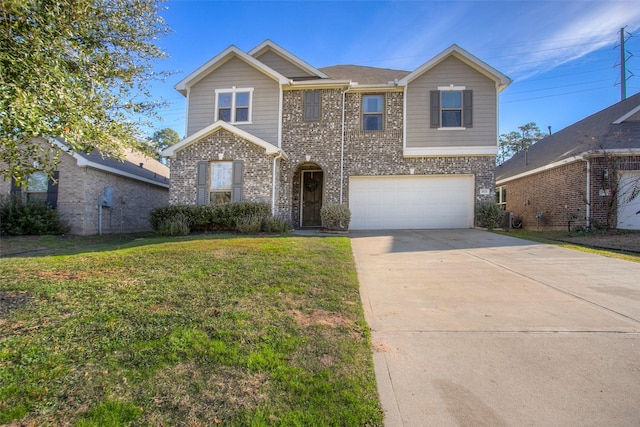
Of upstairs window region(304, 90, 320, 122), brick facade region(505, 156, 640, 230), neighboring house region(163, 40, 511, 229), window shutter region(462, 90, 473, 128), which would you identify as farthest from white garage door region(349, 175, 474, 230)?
brick facade region(505, 156, 640, 230)

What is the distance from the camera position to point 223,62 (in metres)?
13.0

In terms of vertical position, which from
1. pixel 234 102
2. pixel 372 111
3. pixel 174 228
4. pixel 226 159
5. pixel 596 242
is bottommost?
pixel 596 242

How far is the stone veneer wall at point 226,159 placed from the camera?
1165 centimetres

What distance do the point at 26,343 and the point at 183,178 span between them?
9.72m

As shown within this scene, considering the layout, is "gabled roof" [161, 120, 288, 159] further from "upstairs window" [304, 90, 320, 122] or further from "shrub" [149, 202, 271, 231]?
"upstairs window" [304, 90, 320, 122]

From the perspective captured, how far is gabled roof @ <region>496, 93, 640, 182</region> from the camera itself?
38.5 feet

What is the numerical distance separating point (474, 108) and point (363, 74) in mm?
5079

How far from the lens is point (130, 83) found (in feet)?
18.1

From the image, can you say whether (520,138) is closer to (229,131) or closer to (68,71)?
(229,131)

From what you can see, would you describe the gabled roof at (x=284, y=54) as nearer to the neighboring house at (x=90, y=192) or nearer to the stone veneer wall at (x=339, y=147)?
the stone veneer wall at (x=339, y=147)

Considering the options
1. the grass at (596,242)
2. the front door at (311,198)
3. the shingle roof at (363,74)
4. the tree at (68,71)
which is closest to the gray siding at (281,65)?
the shingle roof at (363,74)

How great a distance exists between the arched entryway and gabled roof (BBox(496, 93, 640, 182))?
9.87 meters

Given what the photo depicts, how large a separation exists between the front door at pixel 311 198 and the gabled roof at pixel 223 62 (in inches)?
158

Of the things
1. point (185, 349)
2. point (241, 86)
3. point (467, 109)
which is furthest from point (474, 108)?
point (185, 349)
